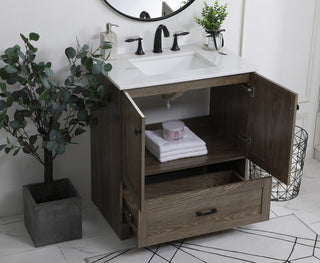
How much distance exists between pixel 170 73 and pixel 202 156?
1.46 ft

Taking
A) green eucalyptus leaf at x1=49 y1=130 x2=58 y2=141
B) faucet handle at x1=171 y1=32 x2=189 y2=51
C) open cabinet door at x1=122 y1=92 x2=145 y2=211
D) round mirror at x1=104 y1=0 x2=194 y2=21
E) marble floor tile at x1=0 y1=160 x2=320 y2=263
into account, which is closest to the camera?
open cabinet door at x1=122 y1=92 x2=145 y2=211

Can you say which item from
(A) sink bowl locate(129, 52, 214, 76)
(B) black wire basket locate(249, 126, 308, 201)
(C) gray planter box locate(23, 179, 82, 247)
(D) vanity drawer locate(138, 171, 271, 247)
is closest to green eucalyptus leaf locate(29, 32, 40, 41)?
(A) sink bowl locate(129, 52, 214, 76)

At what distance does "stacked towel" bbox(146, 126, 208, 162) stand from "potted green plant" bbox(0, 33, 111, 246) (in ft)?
1.01

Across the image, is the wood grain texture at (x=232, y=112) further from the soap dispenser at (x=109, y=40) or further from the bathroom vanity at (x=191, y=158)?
the soap dispenser at (x=109, y=40)

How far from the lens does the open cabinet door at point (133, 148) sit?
2373 millimetres

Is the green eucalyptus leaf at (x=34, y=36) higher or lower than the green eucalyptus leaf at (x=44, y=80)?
higher

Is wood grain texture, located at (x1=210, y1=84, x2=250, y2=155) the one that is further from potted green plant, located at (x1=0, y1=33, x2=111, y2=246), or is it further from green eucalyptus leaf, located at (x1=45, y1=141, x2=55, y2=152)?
green eucalyptus leaf, located at (x1=45, y1=141, x2=55, y2=152)

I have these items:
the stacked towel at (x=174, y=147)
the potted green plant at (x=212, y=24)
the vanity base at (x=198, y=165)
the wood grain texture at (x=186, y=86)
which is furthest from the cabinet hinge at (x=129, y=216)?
the potted green plant at (x=212, y=24)

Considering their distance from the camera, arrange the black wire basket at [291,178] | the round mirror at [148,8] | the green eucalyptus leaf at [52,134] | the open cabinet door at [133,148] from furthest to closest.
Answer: the black wire basket at [291,178] < the round mirror at [148,8] < the green eucalyptus leaf at [52,134] < the open cabinet door at [133,148]

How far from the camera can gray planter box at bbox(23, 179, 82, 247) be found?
8.96 feet

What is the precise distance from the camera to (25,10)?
106 inches

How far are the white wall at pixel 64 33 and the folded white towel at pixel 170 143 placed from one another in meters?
0.36

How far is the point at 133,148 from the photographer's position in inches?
98.3

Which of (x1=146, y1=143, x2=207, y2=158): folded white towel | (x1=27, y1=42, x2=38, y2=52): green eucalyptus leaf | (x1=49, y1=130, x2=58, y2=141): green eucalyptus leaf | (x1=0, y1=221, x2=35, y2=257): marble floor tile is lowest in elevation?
(x1=0, y1=221, x2=35, y2=257): marble floor tile
